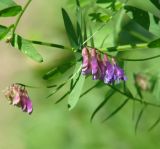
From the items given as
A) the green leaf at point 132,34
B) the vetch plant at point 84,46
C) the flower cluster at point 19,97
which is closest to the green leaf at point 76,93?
Answer: the vetch plant at point 84,46

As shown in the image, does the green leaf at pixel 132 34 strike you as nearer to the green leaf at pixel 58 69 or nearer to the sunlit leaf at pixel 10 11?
the green leaf at pixel 58 69

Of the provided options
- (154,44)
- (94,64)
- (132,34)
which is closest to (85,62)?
→ (94,64)

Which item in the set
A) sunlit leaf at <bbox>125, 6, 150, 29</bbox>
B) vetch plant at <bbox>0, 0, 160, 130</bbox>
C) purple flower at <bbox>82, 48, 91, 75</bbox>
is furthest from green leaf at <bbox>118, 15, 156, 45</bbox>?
purple flower at <bbox>82, 48, 91, 75</bbox>

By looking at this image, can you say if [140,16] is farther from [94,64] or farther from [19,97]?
[19,97]

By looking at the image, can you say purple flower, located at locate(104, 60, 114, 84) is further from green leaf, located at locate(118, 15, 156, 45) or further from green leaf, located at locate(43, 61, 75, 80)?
green leaf, located at locate(118, 15, 156, 45)

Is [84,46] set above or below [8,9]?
below

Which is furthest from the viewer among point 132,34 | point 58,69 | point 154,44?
point 132,34
